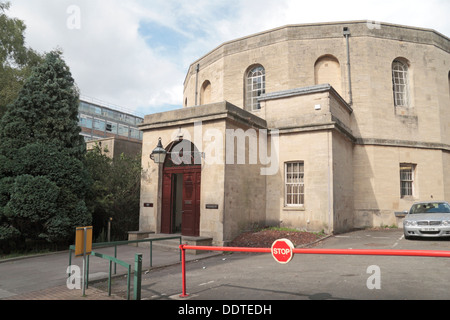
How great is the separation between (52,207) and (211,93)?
1459 centimetres

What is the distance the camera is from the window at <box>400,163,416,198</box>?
1811 cm

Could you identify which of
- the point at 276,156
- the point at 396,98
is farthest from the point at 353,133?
the point at 276,156

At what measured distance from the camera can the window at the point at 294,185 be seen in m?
14.6

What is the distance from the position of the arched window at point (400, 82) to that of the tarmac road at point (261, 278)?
11.4 metres

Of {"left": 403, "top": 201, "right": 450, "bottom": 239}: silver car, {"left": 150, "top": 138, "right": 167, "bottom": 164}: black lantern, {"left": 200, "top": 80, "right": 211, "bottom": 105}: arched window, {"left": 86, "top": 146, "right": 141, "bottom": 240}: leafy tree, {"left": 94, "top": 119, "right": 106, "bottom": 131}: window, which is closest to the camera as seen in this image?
{"left": 403, "top": 201, "right": 450, "bottom": 239}: silver car

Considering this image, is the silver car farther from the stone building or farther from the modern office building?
the modern office building

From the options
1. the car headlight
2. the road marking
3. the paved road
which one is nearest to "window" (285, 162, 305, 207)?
the car headlight

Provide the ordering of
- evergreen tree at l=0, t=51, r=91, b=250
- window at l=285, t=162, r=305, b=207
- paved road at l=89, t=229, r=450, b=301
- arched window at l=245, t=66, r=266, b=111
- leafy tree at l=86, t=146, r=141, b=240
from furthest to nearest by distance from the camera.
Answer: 1. arched window at l=245, t=66, r=266, b=111
2. window at l=285, t=162, r=305, b=207
3. leafy tree at l=86, t=146, r=141, b=240
4. evergreen tree at l=0, t=51, r=91, b=250
5. paved road at l=89, t=229, r=450, b=301

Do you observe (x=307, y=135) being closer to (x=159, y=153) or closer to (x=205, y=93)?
(x=159, y=153)

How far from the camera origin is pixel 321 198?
1397 centimetres

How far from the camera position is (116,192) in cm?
1444

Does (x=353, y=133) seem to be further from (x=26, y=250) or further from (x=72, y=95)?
(x=26, y=250)

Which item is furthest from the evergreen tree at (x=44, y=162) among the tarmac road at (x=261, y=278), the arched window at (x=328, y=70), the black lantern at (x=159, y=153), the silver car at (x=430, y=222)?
the arched window at (x=328, y=70)

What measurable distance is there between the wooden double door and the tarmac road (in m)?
2.56
